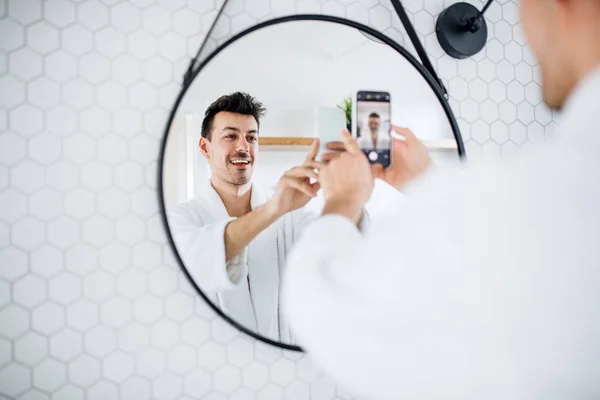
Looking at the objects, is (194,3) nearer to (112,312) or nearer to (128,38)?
(128,38)

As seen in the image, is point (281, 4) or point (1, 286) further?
point (281, 4)

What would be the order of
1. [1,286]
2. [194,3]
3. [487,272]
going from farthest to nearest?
1. [194,3]
2. [1,286]
3. [487,272]

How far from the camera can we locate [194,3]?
96cm

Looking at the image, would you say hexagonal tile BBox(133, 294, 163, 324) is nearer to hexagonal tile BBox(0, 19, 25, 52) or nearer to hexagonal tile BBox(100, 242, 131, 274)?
hexagonal tile BBox(100, 242, 131, 274)

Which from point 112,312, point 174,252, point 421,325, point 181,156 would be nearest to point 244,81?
point 181,156

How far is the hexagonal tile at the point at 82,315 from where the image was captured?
0.88 m

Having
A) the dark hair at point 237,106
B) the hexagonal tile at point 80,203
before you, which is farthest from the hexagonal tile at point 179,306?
the dark hair at point 237,106

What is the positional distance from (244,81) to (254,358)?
519 mm

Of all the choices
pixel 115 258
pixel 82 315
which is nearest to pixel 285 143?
pixel 115 258

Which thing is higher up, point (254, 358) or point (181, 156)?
point (181, 156)

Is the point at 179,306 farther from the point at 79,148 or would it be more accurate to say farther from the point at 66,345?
the point at 79,148

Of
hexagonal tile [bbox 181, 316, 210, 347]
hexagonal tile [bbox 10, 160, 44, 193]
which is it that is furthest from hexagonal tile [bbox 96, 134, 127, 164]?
hexagonal tile [bbox 181, 316, 210, 347]

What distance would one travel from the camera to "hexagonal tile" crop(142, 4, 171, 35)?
3.08 ft

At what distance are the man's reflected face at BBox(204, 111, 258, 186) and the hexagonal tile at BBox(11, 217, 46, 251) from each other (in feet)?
1.04
